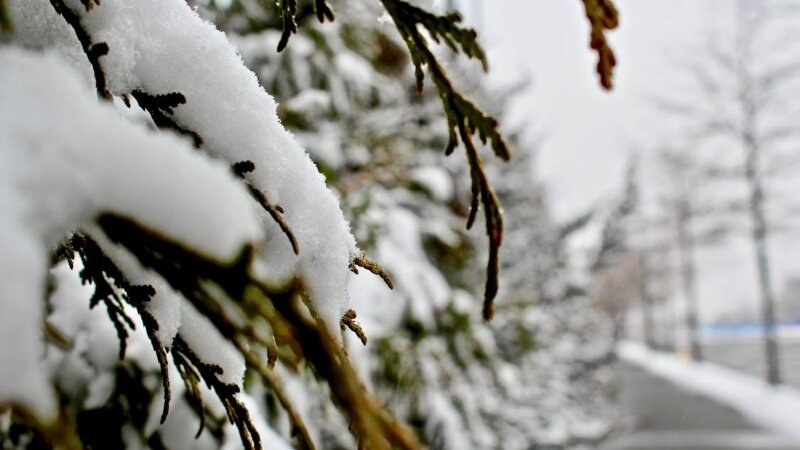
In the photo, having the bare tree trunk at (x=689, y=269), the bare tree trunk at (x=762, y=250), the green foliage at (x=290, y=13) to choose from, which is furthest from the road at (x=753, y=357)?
the green foliage at (x=290, y=13)

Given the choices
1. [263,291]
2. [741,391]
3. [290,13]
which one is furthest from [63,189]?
[741,391]

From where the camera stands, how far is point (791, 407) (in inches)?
632

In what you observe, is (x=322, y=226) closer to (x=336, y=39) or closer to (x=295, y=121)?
(x=295, y=121)

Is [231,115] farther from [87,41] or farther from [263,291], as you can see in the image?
[263,291]

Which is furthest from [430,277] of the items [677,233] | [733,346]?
[733,346]

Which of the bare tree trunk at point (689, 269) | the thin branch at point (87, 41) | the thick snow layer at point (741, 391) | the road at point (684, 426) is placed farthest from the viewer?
the bare tree trunk at point (689, 269)

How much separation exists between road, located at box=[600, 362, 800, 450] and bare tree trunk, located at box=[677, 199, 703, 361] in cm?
518

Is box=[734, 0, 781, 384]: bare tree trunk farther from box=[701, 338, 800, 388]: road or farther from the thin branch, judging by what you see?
the thin branch

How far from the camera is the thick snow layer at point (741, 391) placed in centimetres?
1564

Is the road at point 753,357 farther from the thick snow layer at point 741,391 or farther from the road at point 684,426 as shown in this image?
the road at point 684,426

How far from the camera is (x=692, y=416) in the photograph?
16891mm

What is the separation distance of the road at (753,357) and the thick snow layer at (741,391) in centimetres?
56

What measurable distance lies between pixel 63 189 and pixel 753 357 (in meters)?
29.9

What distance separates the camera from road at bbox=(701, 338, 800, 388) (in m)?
21.5
